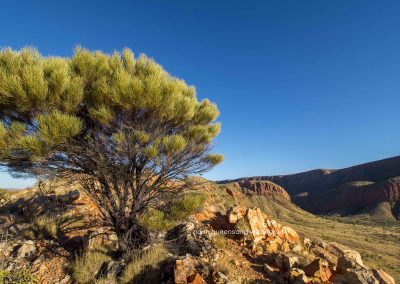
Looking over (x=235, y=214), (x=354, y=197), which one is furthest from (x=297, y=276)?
(x=354, y=197)

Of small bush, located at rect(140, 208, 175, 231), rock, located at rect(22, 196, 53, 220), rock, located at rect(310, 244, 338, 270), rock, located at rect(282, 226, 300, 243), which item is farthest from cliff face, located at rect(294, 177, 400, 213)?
rock, located at rect(22, 196, 53, 220)

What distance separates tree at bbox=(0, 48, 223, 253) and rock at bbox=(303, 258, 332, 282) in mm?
4047

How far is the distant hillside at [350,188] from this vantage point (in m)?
99.4

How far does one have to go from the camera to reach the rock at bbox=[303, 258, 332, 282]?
23.0 feet

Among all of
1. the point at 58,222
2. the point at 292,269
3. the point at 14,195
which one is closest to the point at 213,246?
the point at 292,269

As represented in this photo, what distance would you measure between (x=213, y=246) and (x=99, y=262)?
10.2 feet

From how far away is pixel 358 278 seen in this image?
5832mm

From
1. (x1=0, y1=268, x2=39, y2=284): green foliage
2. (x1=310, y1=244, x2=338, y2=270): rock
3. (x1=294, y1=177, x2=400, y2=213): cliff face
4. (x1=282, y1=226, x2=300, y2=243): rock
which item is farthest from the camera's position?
(x1=294, y1=177, x2=400, y2=213): cliff face

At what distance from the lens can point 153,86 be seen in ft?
A: 22.9

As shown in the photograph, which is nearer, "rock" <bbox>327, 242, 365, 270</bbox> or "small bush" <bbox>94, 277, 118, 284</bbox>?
"small bush" <bbox>94, 277, 118, 284</bbox>

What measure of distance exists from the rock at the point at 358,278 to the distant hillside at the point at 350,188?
95040mm

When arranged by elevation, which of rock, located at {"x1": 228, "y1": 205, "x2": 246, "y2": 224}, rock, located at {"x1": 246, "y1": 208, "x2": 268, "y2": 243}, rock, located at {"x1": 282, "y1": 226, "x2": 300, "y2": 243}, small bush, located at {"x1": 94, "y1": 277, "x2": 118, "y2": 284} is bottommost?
small bush, located at {"x1": 94, "y1": 277, "x2": 118, "y2": 284}

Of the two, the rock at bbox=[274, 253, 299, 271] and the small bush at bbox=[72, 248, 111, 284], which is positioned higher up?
the small bush at bbox=[72, 248, 111, 284]

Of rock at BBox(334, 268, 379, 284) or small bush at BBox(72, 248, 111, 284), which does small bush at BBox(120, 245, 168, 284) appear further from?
rock at BBox(334, 268, 379, 284)
